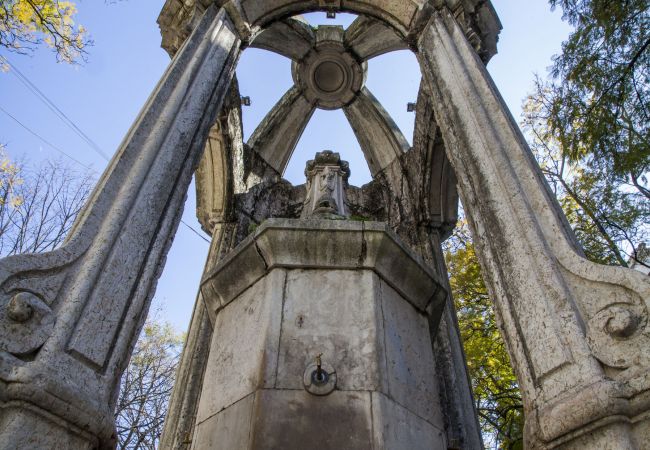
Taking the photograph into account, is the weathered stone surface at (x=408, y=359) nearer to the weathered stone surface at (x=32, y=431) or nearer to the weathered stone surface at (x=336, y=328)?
the weathered stone surface at (x=336, y=328)

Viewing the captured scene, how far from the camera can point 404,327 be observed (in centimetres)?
379

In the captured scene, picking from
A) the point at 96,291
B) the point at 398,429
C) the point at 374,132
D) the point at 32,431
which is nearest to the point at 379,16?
the point at 374,132

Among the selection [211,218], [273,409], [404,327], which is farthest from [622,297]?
[211,218]

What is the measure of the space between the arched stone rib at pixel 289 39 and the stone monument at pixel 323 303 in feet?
15.0

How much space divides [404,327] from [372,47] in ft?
27.9

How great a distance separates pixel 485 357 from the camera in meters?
11.3

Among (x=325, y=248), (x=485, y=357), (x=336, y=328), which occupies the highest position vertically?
(x=485, y=357)

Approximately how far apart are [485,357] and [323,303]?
29.3ft

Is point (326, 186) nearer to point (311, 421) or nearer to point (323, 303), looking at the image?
point (323, 303)

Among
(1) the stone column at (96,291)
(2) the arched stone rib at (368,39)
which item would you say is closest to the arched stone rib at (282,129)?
(2) the arched stone rib at (368,39)

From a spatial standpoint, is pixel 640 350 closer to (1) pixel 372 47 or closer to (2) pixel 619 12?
(2) pixel 619 12

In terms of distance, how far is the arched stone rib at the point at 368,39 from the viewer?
34.7 ft

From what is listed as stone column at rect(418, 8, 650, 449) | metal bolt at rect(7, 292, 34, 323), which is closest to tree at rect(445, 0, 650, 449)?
stone column at rect(418, 8, 650, 449)

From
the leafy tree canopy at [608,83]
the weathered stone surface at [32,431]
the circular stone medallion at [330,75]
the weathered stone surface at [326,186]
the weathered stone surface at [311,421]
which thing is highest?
the circular stone medallion at [330,75]
